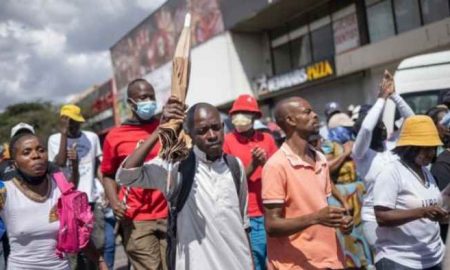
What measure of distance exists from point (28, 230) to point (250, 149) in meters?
2.13

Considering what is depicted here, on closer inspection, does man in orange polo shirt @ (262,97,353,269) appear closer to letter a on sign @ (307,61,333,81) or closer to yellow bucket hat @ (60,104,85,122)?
yellow bucket hat @ (60,104,85,122)

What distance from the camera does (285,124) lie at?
326 centimetres

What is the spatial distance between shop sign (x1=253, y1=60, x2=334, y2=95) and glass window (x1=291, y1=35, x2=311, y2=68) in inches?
39.9

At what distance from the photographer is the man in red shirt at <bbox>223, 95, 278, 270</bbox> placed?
4.59 meters

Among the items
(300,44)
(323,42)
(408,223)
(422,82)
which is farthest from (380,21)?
(408,223)

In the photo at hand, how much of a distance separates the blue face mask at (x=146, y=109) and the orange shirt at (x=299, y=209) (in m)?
1.24

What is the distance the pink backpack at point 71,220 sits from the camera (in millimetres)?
3488

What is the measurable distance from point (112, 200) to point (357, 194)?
3.03 meters

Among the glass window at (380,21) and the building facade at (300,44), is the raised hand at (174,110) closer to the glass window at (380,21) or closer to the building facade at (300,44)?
the building facade at (300,44)

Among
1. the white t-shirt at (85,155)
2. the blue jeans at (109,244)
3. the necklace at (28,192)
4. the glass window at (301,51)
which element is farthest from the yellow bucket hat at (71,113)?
the glass window at (301,51)

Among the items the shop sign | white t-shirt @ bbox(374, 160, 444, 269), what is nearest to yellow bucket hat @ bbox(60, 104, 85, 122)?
white t-shirt @ bbox(374, 160, 444, 269)

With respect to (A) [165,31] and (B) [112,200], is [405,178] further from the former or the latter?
(A) [165,31]

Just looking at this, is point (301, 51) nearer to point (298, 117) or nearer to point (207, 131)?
point (298, 117)

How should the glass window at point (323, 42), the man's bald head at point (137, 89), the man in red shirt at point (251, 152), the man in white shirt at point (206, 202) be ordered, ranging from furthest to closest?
1. the glass window at point (323, 42)
2. the man in red shirt at point (251, 152)
3. the man's bald head at point (137, 89)
4. the man in white shirt at point (206, 202)
